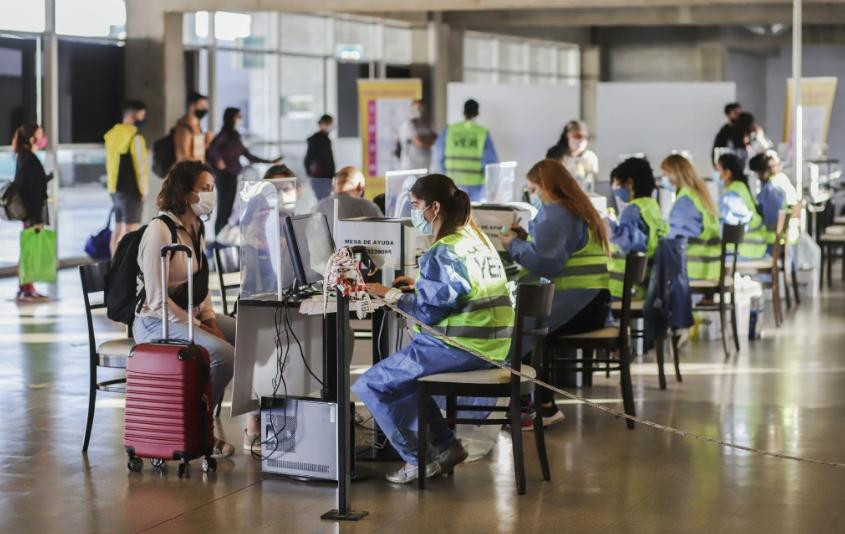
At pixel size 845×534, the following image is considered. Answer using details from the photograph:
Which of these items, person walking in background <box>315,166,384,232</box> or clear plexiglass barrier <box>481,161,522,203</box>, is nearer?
person walking in background <box>315,166,384,232</box>

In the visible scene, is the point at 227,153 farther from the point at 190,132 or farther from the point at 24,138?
the point at 24,138

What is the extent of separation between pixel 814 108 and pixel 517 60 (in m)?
6.74

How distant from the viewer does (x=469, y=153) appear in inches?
527

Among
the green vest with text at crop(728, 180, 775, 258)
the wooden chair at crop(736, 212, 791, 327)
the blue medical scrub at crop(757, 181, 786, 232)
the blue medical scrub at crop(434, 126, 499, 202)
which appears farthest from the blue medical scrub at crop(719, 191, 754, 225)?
the blue medical scrub at crop(434, 126, 499, 202)

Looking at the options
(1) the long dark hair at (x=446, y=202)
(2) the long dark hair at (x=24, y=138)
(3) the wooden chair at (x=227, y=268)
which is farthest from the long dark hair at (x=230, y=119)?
(1) the long dark hair at (x=446, y=202)

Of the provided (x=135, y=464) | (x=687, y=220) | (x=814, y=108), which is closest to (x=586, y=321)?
(x=135, y=464)

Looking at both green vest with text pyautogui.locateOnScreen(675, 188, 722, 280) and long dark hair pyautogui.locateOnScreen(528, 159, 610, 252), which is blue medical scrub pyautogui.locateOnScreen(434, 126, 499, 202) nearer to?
green vest with text pyautogui.locateOnScreen(675, 188, 722, 280)

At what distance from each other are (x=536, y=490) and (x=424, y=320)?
726 mm

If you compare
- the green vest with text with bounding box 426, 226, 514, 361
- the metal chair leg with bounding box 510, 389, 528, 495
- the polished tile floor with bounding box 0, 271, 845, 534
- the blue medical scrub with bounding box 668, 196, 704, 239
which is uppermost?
the blue medical scrub with bounding box 668, 196, 704, 239

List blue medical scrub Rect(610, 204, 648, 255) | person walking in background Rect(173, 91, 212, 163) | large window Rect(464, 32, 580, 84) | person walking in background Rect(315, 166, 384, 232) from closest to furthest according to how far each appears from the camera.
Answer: person walking in background Rect(315, 166, 384, 232) → blue medical scrub Rect(610, 204, 648, 255) → person walking in background Rect(173, 91, 212, 163) → large window Rect(464, 32, 580, 84)

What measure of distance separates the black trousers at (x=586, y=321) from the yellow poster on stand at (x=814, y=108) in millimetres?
10215

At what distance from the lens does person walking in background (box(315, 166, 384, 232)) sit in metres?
7.48

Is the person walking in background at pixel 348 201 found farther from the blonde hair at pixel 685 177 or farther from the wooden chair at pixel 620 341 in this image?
the blonde hair at pixel 685 177

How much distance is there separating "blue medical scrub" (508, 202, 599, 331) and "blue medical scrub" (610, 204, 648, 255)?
1.21m
